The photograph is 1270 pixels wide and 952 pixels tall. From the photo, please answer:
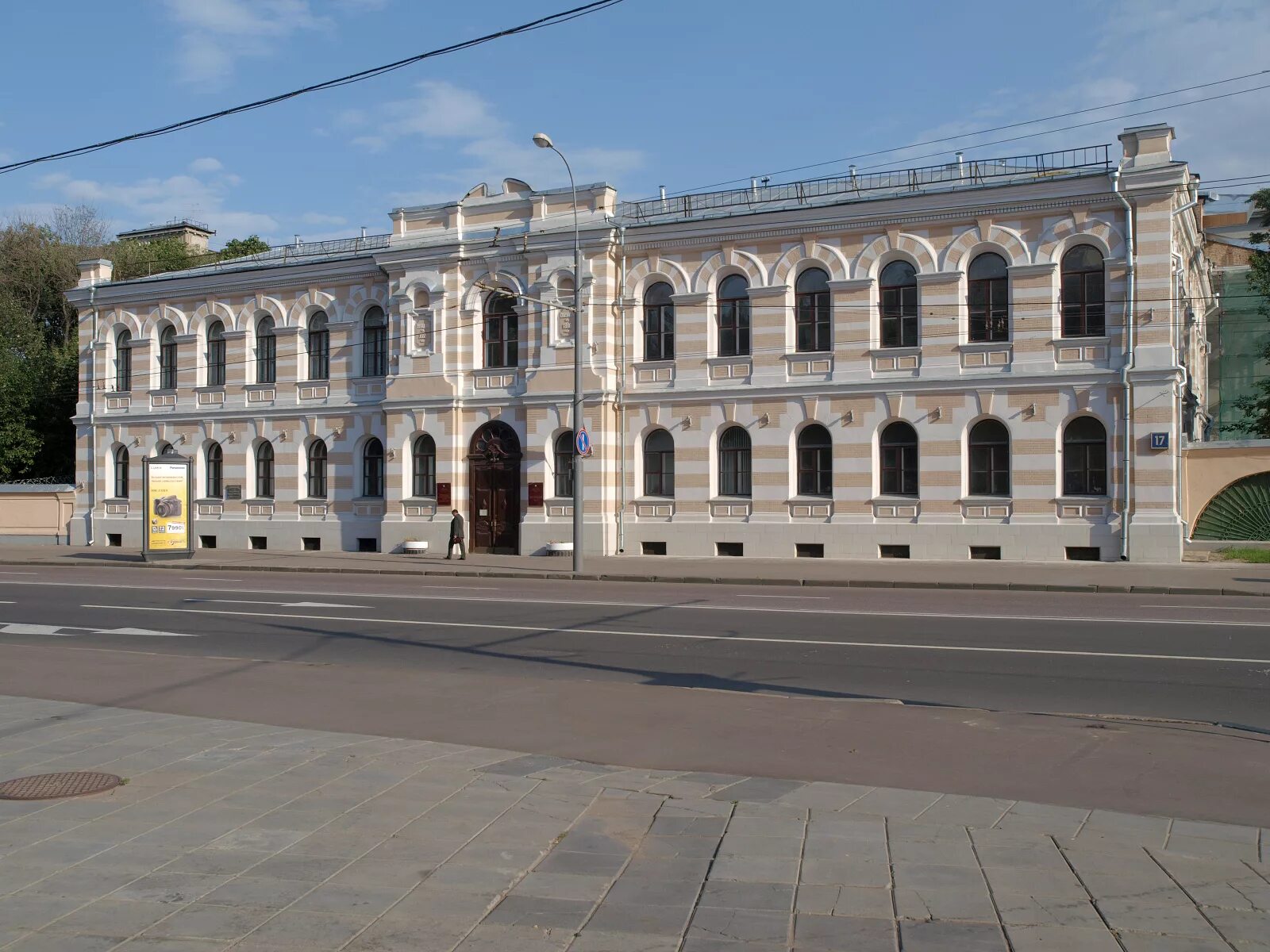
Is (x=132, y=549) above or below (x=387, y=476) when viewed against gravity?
below

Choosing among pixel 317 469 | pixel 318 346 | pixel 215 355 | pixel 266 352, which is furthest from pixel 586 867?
pixel 215 355

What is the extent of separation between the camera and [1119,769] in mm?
8016

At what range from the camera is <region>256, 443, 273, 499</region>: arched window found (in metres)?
37.4

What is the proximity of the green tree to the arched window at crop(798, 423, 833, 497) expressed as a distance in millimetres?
13989

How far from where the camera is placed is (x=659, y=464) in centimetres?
3191

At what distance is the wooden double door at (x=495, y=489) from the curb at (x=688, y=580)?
186 inches

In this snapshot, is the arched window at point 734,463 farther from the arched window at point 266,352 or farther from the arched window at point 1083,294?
the arched window at point 266,352

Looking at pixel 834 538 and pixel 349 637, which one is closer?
pixel 349 637

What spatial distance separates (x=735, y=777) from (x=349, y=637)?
360 inches

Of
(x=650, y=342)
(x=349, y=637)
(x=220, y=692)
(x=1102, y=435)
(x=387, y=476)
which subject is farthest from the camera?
(x=387, y=476)

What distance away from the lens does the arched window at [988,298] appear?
28016 mm

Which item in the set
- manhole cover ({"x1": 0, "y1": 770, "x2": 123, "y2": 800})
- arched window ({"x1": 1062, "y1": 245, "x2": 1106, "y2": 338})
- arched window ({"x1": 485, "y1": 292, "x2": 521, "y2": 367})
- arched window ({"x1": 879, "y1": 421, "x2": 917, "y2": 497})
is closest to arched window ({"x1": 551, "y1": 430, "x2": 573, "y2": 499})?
arched window ({"x1": 485, "y1": 292, "x2": 521, "y2": 367})

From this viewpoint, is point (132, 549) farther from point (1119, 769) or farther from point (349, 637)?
point (1119, 769)

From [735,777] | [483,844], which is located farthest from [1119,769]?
[483,844]
